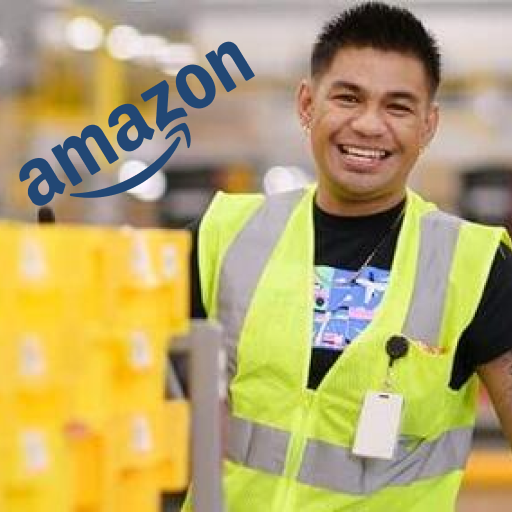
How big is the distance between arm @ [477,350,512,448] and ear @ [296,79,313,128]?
586 mm

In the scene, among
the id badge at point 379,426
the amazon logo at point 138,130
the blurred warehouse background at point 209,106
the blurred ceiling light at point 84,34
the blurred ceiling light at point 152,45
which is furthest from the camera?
the blurred ceiling light at point 152,45

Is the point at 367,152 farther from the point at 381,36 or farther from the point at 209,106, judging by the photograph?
the point at 209,106

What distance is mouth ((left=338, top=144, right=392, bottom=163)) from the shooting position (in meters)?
3.11

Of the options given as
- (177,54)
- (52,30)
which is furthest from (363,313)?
(52,30)

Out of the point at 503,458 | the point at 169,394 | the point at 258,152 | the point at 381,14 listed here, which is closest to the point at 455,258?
the point at 381,14

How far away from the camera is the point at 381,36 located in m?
3.16

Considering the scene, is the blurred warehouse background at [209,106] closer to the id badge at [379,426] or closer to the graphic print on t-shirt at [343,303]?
the graphic print on t-shirt at [343,303]

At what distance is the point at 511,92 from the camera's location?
1864 centimetres

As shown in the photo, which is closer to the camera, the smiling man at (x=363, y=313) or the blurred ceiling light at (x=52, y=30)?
the smiling man at (x=363, y=313)

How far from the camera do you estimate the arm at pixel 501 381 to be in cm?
316

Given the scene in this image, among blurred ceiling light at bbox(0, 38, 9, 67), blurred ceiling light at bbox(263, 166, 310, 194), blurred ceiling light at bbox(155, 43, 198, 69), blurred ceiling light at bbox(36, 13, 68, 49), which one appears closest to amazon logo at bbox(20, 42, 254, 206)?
blurred ceiling light at bbox(263, 166, 310, 194)

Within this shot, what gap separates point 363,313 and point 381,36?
0.52m

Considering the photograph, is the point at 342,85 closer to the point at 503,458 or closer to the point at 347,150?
the point at 347,150

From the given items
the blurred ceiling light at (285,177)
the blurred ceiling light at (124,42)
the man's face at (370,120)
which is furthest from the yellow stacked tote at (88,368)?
the blurred ceiling light at (285,177)
